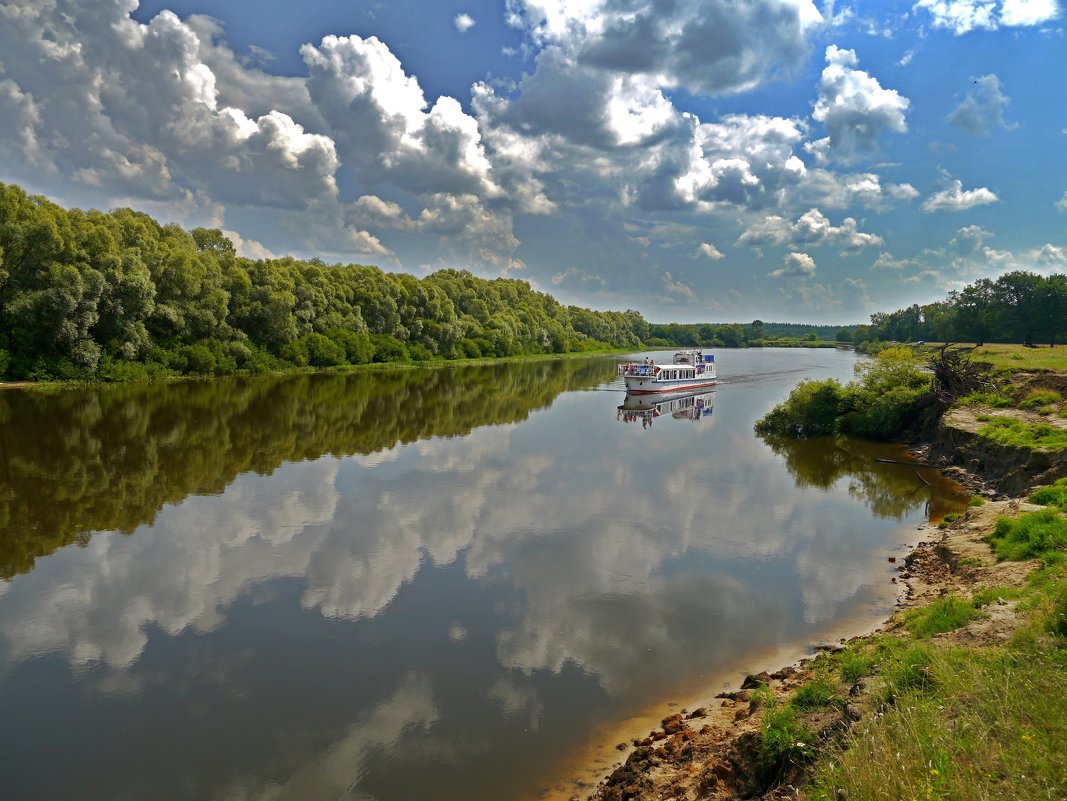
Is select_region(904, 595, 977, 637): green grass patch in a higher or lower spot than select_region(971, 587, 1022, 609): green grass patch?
lower

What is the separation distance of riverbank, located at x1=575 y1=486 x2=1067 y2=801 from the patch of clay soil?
0.05 ft

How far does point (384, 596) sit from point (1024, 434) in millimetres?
28548

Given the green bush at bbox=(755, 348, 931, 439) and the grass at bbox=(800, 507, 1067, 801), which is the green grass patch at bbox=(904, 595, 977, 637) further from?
the green bush at bbox=(755, 348, 931, 439)

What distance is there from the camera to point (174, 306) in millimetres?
64938

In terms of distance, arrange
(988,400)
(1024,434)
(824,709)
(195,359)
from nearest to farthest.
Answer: (824,709)
(1024,434)
(988,400)
(195,359)

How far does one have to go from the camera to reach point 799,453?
3700 cm

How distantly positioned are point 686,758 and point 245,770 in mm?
6948

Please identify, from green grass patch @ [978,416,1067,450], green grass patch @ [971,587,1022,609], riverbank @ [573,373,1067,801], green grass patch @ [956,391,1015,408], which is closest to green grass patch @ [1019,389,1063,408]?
green grass patch @ [956,391,1015,408]

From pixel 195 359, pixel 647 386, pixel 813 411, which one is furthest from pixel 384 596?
pixel 195 359

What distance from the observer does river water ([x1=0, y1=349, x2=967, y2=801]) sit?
32.8 ft

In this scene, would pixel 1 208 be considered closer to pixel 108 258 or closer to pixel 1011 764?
pixel 108 258

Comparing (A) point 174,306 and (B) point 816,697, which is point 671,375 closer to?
Result: (A) point 174,306

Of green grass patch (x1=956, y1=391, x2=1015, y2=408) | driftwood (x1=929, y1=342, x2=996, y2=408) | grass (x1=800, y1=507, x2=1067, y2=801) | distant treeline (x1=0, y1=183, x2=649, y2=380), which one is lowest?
grass (x1=800, y1=507, x2=1067, y2=801)

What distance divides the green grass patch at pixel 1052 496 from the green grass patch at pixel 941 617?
25.5ft
